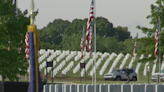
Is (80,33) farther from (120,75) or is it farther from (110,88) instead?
(110,88)

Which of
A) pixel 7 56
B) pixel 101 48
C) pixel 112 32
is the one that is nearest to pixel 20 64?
pixel 7 56

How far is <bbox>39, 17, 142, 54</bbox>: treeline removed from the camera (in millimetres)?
108312

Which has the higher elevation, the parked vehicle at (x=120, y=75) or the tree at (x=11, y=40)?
the tree at (x=11, y=40)

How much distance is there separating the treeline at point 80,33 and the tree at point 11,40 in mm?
67933

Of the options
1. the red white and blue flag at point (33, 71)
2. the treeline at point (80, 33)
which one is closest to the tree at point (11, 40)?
the red white and blue flag at point (33, 71)

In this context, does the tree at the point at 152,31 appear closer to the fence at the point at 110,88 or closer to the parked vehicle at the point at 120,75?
the parked vehicle at the point at 120,75

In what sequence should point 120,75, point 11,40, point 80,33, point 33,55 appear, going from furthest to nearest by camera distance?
point 80,33 → point 120,75 → point 11,40 → point 33,55

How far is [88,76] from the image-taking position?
175 ft

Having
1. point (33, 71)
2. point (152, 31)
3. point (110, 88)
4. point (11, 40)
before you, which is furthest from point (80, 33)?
point (33, 71)

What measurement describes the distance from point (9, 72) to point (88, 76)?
25.7 metres

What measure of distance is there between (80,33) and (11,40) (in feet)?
268

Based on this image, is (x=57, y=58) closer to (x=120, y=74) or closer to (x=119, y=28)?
(x=120, y=74)

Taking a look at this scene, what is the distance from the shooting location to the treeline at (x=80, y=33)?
10831cm

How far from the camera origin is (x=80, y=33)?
11138cm
